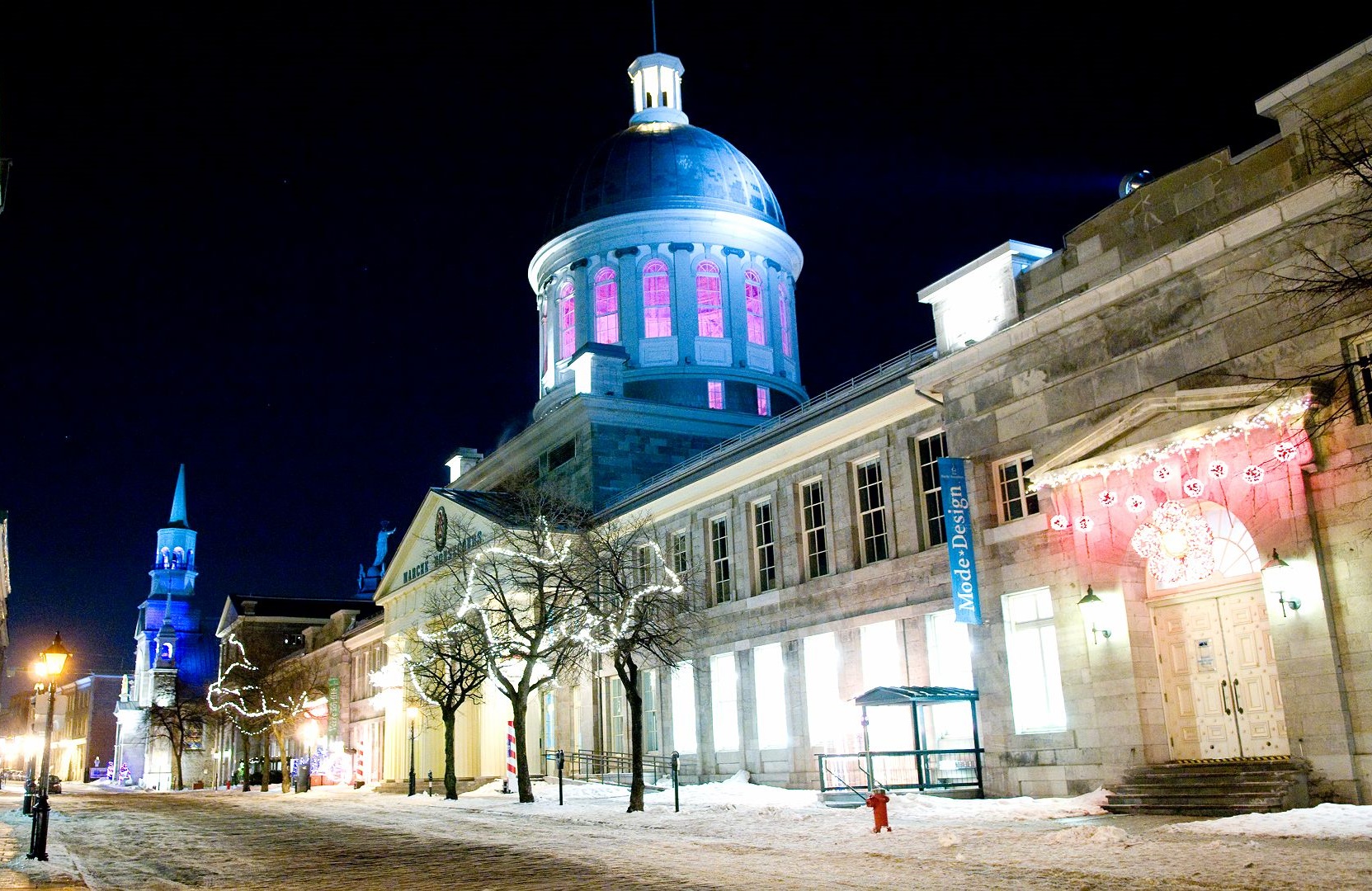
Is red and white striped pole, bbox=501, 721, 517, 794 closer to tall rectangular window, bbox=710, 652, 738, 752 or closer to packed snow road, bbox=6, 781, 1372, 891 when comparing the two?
tall rectangular window, bbox=710, 652, 738, 752

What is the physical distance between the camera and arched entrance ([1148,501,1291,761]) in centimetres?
2009

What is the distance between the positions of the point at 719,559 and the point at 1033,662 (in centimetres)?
1351

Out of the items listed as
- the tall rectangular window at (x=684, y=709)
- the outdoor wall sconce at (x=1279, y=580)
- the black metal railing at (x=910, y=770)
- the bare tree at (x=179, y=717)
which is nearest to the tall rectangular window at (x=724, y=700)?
the tall rectangular window at (x=684, y=709)

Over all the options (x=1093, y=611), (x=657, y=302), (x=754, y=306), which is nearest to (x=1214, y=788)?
(x=1093, y=611)

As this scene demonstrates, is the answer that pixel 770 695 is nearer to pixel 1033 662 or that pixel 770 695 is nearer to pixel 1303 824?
pixel 1033 662

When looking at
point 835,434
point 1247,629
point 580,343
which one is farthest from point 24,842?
point 580,343

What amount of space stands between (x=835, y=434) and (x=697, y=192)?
30.9m

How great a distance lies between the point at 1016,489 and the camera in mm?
24797

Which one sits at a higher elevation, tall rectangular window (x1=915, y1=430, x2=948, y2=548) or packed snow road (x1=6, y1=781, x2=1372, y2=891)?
tall rectangular window (x1=915, y1=430, x2=948, y2=548)

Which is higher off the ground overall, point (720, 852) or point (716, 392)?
point (716, 392)

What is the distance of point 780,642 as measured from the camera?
32.5 meters

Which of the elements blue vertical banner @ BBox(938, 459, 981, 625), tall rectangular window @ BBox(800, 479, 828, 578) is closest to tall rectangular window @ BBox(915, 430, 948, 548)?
blue vertical banner @ BBox(938, 459, 981, 625)

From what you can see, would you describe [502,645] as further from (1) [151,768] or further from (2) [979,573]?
(1) [151,768]

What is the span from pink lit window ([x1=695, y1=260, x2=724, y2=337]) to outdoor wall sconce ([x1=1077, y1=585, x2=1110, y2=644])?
36.6m
